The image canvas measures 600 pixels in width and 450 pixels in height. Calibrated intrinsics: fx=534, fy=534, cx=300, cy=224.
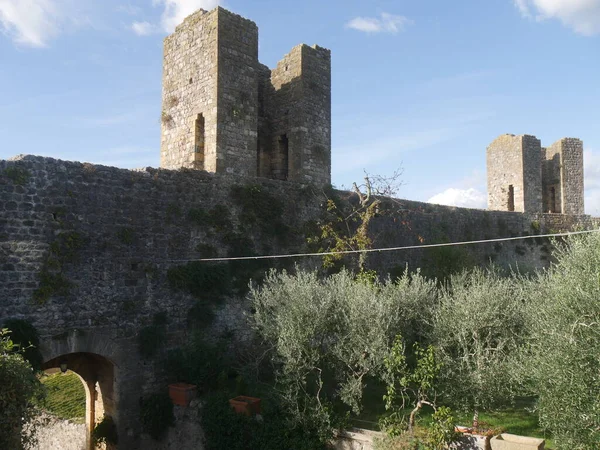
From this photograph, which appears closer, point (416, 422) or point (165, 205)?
point (416, 422)

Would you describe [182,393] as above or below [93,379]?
below

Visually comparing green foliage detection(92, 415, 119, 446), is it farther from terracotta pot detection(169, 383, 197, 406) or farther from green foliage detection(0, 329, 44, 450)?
green foliage detection(0, 329, 44, 450)

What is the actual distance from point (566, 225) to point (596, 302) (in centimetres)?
1845

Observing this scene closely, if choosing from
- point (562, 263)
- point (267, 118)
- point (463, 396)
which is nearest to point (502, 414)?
point (463, 396)

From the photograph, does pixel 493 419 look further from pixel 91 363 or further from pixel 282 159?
pixel 282 159

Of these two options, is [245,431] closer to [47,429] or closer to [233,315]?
[233,315]

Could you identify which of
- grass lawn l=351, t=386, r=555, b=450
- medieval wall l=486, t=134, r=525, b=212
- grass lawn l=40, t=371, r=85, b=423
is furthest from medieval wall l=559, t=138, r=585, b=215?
grass lawn l=40, t=371, r=85, b=423

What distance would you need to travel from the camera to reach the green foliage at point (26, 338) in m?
10.0

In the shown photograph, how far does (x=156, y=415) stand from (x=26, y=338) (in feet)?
11.1

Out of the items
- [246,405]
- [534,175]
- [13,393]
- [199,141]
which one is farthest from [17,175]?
[534,175]

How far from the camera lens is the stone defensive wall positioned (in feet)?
34.7

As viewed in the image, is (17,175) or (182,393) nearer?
(17,175)

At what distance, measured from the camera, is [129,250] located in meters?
12.0

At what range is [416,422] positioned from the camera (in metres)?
10.2
